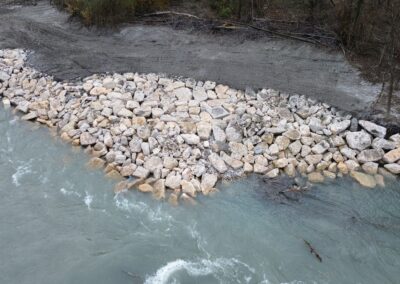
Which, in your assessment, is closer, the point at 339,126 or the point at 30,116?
the point at 339,126

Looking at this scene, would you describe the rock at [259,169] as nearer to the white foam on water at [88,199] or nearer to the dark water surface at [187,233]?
the dark water surface at [187,233]

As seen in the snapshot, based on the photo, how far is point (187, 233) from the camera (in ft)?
24.9

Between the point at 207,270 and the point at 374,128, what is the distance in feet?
15.9

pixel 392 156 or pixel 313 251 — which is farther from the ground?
pixel 392 156

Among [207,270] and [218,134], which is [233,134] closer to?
[218,134]

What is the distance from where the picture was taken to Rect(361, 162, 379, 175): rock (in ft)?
29.0

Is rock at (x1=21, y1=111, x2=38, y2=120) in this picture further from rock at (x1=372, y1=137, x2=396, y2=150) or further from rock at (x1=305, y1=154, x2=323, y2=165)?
rock at (x1=372, y1=137, x2=396, y2=150)

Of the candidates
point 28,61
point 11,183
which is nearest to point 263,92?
point 11,183

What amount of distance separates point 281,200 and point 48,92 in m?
6.45

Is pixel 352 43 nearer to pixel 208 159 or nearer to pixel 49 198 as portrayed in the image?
pixel 208 159

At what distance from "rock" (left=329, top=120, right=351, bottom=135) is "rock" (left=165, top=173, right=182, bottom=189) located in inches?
137

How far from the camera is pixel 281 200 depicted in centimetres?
828

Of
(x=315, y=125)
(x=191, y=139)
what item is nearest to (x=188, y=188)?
(x=191, y=139)

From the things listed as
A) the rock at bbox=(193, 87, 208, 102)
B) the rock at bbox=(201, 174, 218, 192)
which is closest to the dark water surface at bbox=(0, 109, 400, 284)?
the rock at bbox=(201, 174, 218, 192)
